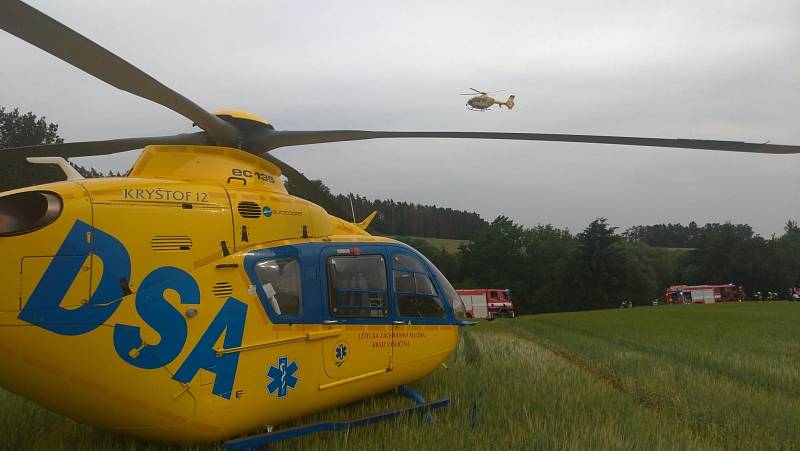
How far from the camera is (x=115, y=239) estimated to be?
473cm

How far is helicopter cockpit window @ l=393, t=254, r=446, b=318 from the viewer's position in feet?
23.0

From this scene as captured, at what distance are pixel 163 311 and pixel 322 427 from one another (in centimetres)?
208

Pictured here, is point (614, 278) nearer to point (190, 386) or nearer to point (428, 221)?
point (428, 221)

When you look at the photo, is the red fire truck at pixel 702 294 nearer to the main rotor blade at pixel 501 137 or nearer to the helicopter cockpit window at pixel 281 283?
the main rotor blade at pixel 501 137

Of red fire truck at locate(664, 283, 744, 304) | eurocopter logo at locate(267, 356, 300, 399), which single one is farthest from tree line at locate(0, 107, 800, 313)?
eurocopter logo at locate(267, 356, 300, 399)

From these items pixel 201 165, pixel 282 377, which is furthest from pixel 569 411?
pixel 201 165

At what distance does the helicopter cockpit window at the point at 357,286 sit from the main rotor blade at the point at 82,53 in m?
2.40

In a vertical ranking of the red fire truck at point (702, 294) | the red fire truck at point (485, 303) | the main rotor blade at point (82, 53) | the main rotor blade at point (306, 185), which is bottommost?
the red fire truck at point (702, 294)

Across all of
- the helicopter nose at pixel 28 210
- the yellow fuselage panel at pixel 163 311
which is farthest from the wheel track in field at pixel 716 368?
the helicopter nose at pixel 28 210

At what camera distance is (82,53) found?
382cm

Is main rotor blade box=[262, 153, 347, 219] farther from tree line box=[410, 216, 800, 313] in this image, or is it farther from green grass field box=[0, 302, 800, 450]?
tree line box=[410, 216, 800, 313]

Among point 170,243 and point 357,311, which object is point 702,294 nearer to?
point 357,311

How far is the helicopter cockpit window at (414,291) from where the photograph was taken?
23.0 feet

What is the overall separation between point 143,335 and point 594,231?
76.1 meters
